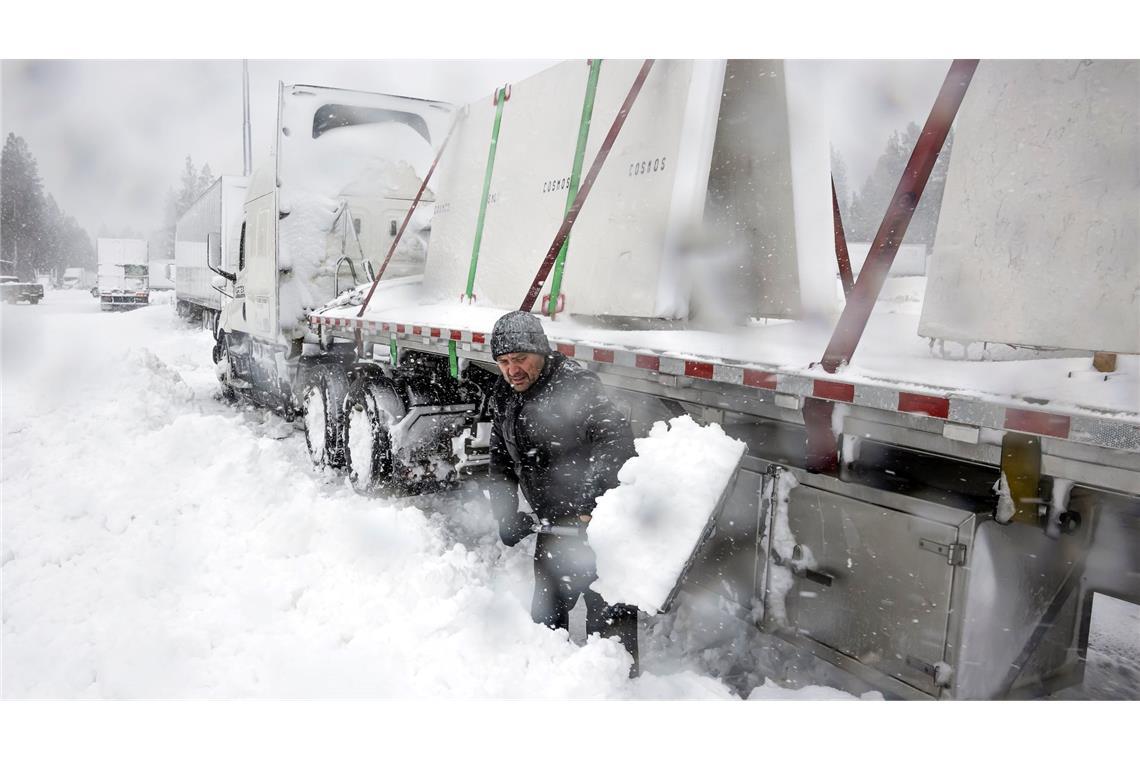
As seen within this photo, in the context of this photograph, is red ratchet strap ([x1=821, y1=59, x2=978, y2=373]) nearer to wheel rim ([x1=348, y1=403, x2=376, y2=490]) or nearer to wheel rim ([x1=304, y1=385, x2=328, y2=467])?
wheel rim ([x1=348, y1=403, x2=376, y2=490])

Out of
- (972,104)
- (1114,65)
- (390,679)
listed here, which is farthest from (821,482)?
(390,679)

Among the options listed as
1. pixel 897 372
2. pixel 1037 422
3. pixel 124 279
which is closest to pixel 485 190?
pixel 897 372

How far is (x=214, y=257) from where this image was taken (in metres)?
10.3

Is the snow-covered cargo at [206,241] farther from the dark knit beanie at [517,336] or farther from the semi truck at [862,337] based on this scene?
the dark knit beanie at [517,336]

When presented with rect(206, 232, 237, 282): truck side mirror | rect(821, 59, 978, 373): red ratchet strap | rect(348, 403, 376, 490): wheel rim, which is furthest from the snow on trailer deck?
rect(206, 232, 237, 282): truck side mirror

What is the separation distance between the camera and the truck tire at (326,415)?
6.34m

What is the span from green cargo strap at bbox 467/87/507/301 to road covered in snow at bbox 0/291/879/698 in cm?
181

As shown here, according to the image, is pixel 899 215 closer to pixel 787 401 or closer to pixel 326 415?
pixel 787 401

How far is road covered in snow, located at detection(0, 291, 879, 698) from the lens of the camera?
10.0 ft

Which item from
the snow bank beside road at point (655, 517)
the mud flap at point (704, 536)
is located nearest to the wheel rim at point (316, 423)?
the snow bank beside road at point (655, 517)

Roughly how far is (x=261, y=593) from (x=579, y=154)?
3138 millimetres

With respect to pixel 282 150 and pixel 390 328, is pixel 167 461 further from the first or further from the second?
pixel 282 150

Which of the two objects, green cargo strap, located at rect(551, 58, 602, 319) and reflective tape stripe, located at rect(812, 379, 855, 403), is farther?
green cargo strap, located at rect(551, 58, 602, 319)

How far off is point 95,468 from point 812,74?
6.47 metres
